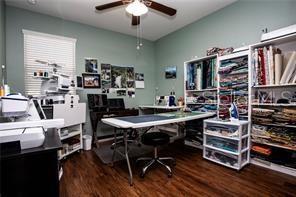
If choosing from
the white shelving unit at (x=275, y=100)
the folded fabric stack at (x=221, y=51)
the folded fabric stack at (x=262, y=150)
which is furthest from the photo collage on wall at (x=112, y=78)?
the folded fabric stack at (x=262, y=150)

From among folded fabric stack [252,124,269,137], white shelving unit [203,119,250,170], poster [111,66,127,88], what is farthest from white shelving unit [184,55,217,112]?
poster [111,66,127,88]

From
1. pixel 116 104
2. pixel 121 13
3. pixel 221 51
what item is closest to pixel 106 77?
pixel 116 104

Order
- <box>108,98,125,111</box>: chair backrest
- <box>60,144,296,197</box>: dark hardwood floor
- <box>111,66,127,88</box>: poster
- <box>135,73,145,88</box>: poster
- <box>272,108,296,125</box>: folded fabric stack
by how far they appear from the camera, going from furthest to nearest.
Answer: <box>135,73,145,88</box>: poster
<box>111,66,127,88</box>: poster
<box>108,98,125,111</box>: chair backrest
<box>272,108,296,125</box>: folded fabric stack
<box>60,144,296,197</box>: dark hardwood floor

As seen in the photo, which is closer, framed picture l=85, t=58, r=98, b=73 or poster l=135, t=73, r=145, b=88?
framed picture l=85, t=58, r=98, b=73

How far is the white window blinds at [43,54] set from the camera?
2.92m

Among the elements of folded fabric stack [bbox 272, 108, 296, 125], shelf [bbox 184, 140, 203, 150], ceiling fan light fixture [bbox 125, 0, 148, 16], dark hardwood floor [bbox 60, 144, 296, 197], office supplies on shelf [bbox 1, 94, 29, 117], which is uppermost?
ceiling fan light fixture [bbox 125, 0, 148, 16]

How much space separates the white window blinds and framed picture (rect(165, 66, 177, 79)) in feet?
7.63

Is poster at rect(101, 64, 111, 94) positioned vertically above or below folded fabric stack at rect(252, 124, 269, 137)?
above

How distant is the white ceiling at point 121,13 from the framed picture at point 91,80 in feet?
3.85

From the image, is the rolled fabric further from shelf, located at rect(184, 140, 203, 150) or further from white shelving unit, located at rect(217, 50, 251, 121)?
shelf, located at rect(184, 140, 203, 150)

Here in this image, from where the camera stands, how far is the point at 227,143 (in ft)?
7.39

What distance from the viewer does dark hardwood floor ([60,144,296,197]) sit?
1.67m

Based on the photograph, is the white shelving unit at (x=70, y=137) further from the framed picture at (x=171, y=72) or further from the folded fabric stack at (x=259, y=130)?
the folded fabric stack at (x=259, y=130)

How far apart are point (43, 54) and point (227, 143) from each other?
3703mm
